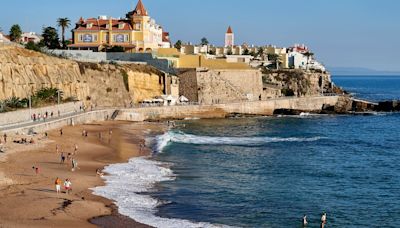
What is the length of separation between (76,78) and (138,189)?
33.7 metres

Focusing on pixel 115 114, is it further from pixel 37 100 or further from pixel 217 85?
pixel 217 85

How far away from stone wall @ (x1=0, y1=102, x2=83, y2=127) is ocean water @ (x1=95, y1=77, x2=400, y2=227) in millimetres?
8964

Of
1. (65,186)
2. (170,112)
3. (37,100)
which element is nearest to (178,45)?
(170,112)

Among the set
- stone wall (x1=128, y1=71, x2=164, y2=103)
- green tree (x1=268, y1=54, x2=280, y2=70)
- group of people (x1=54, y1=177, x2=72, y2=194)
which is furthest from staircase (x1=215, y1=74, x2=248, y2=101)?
group of people (x1=54, y1=177, x2=72, y2=194)

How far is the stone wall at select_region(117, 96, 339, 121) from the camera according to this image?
207 feet

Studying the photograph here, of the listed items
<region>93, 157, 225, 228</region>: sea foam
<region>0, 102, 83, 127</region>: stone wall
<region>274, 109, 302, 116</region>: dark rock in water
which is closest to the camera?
<region>93, 157, 225, 228</region>: sea foam

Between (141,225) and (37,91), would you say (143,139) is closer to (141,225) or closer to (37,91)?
(37,91)

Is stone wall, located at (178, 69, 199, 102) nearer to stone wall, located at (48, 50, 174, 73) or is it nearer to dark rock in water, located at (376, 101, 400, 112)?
stone wall, located at (48, 50, 174, 73)

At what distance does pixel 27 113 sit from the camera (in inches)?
1797

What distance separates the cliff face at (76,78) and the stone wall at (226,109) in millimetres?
4139

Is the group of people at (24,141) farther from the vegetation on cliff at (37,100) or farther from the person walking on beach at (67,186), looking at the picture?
the person walking on beach at (67,186)

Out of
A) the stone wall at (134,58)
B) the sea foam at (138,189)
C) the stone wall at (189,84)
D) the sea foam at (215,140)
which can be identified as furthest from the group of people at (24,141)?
the stone wall at (189,84)

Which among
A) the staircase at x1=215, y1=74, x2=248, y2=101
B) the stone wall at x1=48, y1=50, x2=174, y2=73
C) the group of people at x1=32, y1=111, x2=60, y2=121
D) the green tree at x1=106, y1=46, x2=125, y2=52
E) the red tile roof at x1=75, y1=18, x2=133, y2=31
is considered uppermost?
the red tile roof at x1=75, y1=18, x2=133, y2=31

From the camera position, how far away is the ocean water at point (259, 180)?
26.1 meters
